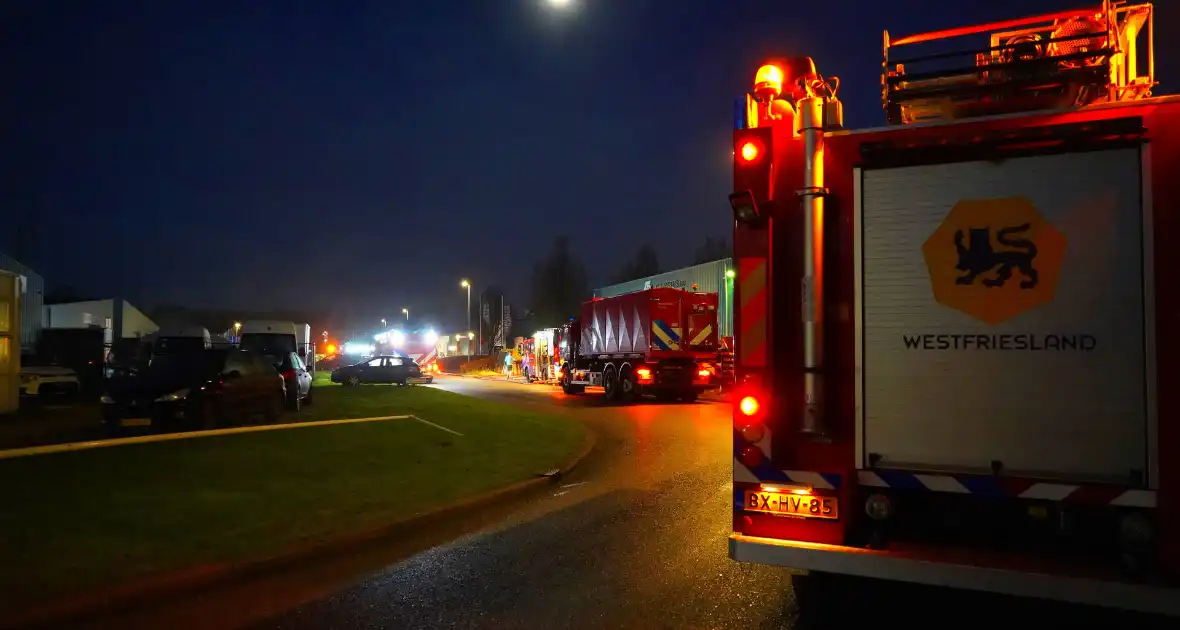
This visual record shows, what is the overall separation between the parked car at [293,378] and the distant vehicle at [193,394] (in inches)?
101

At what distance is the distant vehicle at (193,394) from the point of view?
11922 mm

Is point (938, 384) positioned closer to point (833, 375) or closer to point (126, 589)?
point (833, 375)

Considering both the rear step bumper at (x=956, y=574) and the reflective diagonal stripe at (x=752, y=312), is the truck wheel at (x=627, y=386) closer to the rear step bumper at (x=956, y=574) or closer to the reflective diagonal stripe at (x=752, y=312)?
the reflective diagonal stripe at (x=752, y=312)

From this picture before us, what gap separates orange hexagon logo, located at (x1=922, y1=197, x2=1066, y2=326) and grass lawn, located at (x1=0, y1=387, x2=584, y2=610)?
5.73 metres

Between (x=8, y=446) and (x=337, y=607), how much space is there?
712 centimetres

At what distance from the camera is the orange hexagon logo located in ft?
13.0

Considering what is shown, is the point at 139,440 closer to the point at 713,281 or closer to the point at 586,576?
the point at 586,576

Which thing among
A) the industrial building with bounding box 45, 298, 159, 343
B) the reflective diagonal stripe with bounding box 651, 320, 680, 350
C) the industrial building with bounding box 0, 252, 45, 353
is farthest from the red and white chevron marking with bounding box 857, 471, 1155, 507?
the industrial building with bounding box 45, 298, 159, 343

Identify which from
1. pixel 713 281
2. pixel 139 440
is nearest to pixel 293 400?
pixel 139 440

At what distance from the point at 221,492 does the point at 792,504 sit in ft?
21.4

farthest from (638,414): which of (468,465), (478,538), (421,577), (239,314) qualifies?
(239,314)

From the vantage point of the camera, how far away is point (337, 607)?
5480mm

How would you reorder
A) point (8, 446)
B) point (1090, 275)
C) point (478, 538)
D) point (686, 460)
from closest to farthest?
1. point (1090, 275)
2. point (478, 538)
3. point (8, 446)
4. point (686, 460)

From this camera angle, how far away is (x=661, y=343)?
22734mm
